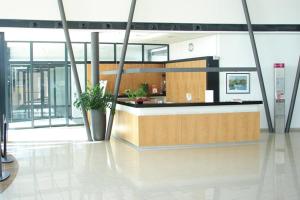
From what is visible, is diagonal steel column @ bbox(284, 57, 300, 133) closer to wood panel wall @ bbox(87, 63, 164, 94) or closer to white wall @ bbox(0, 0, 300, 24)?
white wall @ bbox(0, 0, 300, 24)

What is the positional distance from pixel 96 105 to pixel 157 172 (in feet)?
15.1

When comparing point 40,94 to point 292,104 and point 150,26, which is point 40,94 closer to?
point 150,26

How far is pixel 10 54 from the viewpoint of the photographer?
1502cm

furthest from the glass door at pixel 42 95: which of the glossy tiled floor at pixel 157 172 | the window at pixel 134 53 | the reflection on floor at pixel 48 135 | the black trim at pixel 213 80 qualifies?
the black trim at pixel 213 80

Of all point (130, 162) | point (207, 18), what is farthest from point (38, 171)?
point (207, 18)

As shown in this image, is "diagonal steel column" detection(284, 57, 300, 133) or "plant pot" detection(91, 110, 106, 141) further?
"diagonal steel column" detection(284, 57, 300, 133)

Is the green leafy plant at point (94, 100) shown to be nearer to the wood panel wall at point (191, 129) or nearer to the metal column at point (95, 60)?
the metal column at point (95, 60)

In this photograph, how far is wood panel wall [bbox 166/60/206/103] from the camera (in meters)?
14.1

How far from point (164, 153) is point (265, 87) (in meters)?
5.19

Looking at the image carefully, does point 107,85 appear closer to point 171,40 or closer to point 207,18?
point 171,40

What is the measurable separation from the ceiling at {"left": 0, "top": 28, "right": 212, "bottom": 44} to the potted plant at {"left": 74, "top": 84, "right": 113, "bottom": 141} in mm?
1811

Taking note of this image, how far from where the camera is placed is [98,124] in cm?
1210

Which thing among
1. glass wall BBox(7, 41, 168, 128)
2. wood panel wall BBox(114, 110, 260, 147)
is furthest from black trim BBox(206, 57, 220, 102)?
glass wall BBox(7, 41, 168, 128)

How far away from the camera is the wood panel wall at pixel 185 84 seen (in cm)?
1412
